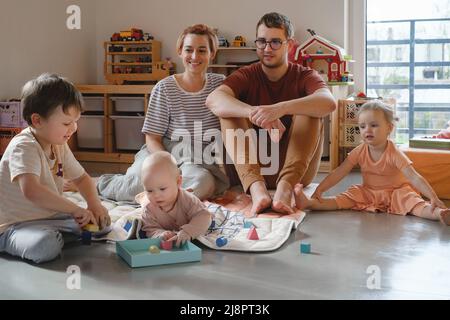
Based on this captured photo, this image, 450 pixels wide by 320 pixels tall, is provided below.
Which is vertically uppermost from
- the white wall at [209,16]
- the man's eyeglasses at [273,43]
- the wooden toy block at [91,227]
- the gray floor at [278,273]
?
the white wall at [209,16]

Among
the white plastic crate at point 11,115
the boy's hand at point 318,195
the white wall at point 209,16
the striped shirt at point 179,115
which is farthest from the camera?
the white wall at point 209,16

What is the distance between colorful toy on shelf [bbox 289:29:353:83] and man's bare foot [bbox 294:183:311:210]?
45.9 inches

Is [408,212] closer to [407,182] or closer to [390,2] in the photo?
[407,182]

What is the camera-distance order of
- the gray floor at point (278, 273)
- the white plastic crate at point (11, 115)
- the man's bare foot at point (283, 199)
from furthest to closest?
the white plastic crate at point (11, 115)
the man's bare foot at point (283, 199)
the gray floor at point (278, 273)

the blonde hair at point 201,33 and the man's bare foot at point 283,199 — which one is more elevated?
the blonde hair at point 201,33

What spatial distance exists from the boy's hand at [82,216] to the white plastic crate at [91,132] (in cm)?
185

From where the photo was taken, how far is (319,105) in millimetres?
2094

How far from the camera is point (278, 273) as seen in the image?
1.38 m

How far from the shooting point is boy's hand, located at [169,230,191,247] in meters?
1.52

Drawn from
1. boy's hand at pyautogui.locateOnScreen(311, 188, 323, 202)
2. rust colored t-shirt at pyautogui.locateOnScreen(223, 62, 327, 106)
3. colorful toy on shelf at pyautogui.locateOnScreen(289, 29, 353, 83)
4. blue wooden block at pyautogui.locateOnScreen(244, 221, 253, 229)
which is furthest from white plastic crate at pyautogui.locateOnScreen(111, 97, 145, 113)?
blue wooden block at pyautogui.locateOnScreen(244, 221, 253, 229)

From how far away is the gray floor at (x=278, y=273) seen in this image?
1242 millimetres

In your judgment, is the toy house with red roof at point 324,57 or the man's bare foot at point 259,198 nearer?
the man's bare foot at point 259,198

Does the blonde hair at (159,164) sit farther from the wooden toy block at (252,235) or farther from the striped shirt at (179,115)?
the striped shirt at (179,115)

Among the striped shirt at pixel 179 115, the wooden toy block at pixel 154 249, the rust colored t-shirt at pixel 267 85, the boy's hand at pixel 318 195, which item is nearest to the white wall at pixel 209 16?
the rust colored t-shirt at pixel 267 85
